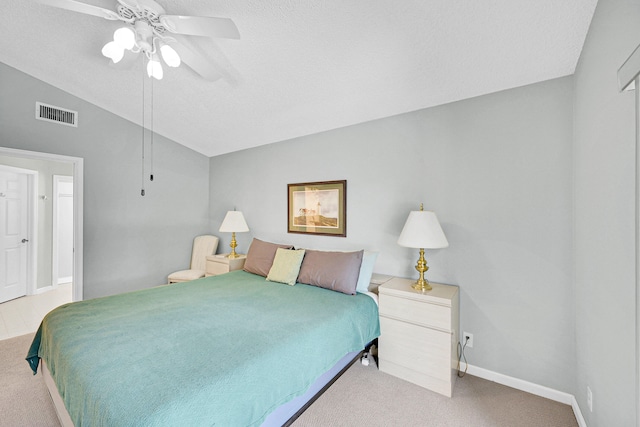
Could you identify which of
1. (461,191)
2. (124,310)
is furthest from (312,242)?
(124,310)

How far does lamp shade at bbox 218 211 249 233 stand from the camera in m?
3.89

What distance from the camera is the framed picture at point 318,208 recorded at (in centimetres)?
322

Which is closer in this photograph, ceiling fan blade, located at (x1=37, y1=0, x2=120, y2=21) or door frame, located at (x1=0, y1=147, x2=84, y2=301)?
ceiling fan blade, located at (x1=37, y1=0, x2=120, y2=21)

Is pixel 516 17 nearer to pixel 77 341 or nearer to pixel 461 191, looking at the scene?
pixel 461 191

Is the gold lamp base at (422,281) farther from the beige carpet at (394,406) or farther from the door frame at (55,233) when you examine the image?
the door frame at (55,233)

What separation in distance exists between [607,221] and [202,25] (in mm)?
2408

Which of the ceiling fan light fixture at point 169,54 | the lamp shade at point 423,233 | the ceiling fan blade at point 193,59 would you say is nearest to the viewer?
the ceiling fan light fixture at point 169,54

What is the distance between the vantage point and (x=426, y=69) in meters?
2.14

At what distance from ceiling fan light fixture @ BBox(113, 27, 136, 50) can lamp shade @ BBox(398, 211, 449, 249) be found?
7.62 feet

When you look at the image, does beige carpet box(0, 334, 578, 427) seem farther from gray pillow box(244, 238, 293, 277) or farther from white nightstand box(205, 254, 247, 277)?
white nightstand box(205, 254, 247, 277)

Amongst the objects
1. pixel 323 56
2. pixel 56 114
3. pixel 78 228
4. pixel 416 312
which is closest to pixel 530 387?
pixel 416 312

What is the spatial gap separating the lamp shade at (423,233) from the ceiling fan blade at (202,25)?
A: 71.9 inches

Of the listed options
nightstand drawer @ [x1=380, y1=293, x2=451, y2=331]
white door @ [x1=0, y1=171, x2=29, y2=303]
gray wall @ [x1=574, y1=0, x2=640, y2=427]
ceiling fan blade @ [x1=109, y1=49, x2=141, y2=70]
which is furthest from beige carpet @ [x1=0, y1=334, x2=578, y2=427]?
white door @ [x1=0, y1=171, x2=29, y2=303]

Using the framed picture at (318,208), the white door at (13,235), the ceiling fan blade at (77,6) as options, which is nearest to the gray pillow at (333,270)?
the framed picture at (318,208)
